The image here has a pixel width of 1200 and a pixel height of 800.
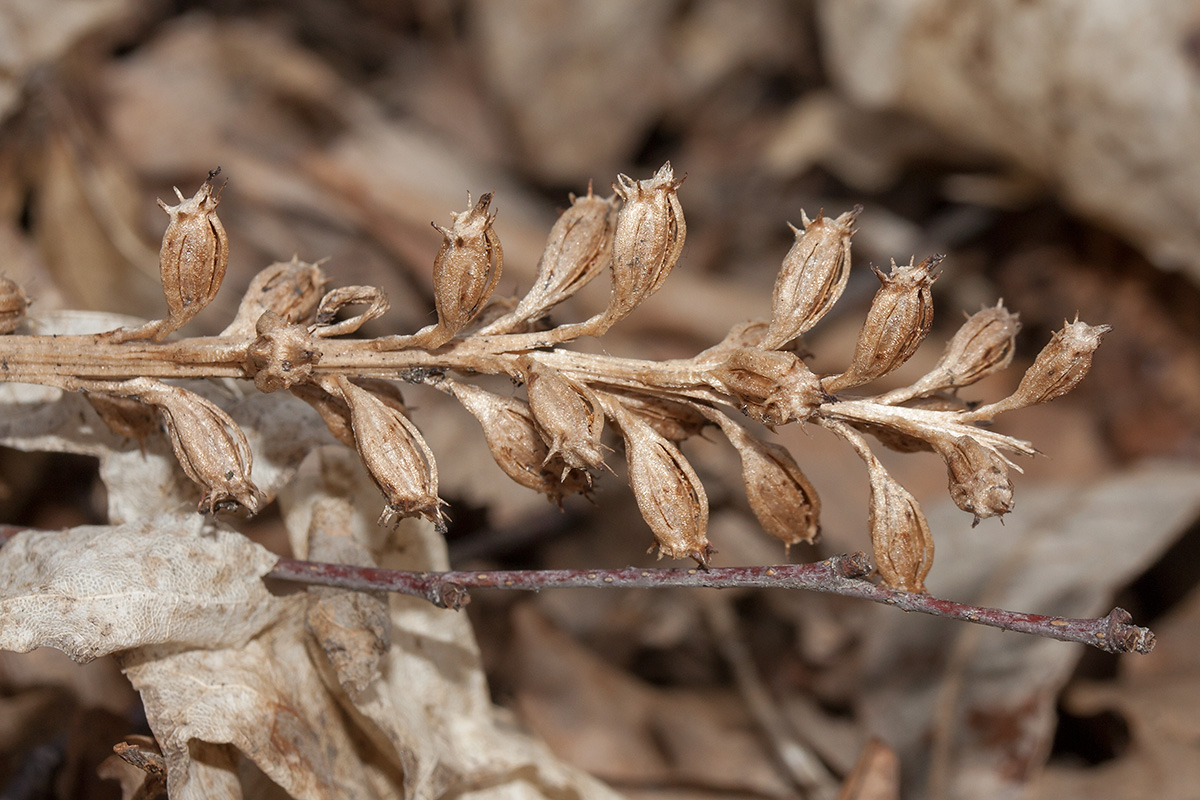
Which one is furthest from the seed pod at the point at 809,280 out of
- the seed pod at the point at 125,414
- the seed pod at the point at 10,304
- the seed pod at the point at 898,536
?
the seed pod at the point at 10,304

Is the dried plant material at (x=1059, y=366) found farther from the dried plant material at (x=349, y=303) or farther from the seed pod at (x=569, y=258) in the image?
the dried plant material at (x=349, y=303)

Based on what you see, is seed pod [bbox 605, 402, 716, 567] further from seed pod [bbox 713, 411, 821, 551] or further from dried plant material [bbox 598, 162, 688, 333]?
dried plant material [bbox 598, 162, 688, 333]

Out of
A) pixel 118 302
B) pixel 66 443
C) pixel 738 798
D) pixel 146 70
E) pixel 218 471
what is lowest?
pixel 738 798

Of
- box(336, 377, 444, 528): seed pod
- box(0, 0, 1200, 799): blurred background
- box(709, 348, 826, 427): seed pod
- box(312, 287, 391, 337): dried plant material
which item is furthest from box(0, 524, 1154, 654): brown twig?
box(0, 0, 1200, 799): blurred background

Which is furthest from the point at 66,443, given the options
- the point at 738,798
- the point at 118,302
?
the point at 738,798

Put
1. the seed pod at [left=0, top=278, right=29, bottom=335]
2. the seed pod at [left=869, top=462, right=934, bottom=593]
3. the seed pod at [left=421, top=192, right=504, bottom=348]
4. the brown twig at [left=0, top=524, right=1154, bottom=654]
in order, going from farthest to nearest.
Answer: the seed pod at [left=0, top=278, right=29, bottom=335] → the seed pod at [left=869, top=462, right=934, bottom=593] → the seed pod at [left=421, top=192, right=504, bottom=348] → the brown twig at [left=0, top=524, right=1154, bottom=654]

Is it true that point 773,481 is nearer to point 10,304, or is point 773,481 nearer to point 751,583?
point 751,583

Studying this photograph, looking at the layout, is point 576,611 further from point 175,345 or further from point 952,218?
point 952,218
